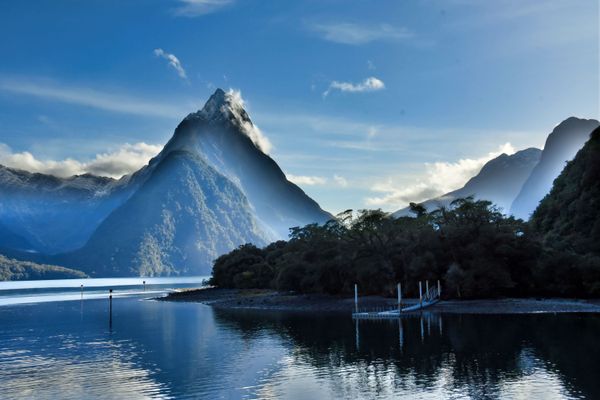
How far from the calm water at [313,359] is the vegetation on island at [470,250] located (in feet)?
67.0

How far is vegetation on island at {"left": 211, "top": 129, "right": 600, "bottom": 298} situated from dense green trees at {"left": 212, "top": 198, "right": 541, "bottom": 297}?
0.58 ft

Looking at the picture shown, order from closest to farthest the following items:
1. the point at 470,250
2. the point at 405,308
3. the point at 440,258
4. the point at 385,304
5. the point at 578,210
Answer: the point at 405,308
the point at 470,250
the point at 385,304
the point at 440,258
the point at 578,210

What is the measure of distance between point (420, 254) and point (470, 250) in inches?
393

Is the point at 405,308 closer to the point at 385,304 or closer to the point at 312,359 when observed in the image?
A: the point at 385,304

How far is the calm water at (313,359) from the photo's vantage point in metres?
36.9

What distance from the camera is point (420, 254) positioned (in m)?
104

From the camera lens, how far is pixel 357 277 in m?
110

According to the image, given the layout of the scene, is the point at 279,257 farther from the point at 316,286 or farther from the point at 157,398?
the point at 157,398

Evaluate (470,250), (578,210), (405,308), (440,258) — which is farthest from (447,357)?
(578,210)

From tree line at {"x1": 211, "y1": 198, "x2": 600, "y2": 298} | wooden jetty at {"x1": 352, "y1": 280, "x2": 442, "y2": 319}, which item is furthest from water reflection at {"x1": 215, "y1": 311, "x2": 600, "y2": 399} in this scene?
tree line at {"x1": 211, "y1": 198, "x2": 600, "y2": 298}

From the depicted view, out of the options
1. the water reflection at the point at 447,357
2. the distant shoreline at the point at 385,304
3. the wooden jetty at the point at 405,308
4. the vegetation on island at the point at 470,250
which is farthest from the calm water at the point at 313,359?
the vegetation on island at the point at 470,250

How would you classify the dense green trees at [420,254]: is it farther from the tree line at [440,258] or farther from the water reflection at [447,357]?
the water reflection at [447,357]

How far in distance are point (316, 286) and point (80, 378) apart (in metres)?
79.1

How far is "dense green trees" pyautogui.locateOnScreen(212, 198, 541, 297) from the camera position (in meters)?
96.4
